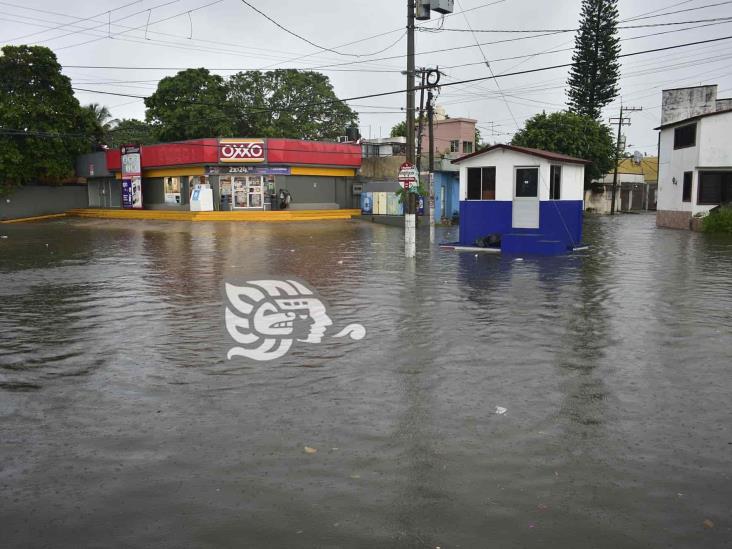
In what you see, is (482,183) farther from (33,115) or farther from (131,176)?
(33,115)

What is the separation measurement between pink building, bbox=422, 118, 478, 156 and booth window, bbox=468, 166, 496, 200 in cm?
4063

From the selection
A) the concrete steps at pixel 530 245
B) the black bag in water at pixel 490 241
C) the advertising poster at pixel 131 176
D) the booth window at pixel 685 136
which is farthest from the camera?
the advertising poster at pixel 131 176

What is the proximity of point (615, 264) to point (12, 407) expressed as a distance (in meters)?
16.3

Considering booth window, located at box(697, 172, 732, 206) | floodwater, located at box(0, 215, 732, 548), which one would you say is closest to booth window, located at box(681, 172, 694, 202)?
booth window, located at box(697, 172, 732, 206)

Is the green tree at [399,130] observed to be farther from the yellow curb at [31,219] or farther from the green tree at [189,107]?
the yellow curb at [31,219]

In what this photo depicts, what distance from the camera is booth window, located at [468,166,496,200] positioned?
22516mm

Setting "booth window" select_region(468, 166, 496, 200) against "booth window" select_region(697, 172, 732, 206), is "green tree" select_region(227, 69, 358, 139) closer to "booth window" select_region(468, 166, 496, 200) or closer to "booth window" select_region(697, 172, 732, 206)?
"booth window" select_region(697, 172, 732, 206)

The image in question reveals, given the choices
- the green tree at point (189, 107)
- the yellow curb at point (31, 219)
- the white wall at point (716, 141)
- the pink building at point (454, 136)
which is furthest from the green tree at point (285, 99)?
the white wall at point (716, 141)

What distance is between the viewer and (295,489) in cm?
454

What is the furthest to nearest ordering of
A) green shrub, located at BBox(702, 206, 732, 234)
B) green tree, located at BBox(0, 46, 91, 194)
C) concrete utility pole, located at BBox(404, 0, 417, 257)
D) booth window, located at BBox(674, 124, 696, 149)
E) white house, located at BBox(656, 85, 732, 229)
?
green tree, located at BBox(0, 46, 91, 194)
booth window, located at BBox(674, 124, 696, 149)
white house, located at BBox(656, 85, 732, 229)
green shrub, located at BBox(702, 206, 732, 234)
concrete utility pole, located at BBox(404, 0, 417, 257)

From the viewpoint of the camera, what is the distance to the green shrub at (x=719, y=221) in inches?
1215

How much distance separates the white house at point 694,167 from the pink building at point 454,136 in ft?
82.8

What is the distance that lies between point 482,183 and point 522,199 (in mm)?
1531

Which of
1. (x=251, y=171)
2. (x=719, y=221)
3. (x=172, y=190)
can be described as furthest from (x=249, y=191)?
(x=719, y=221)
